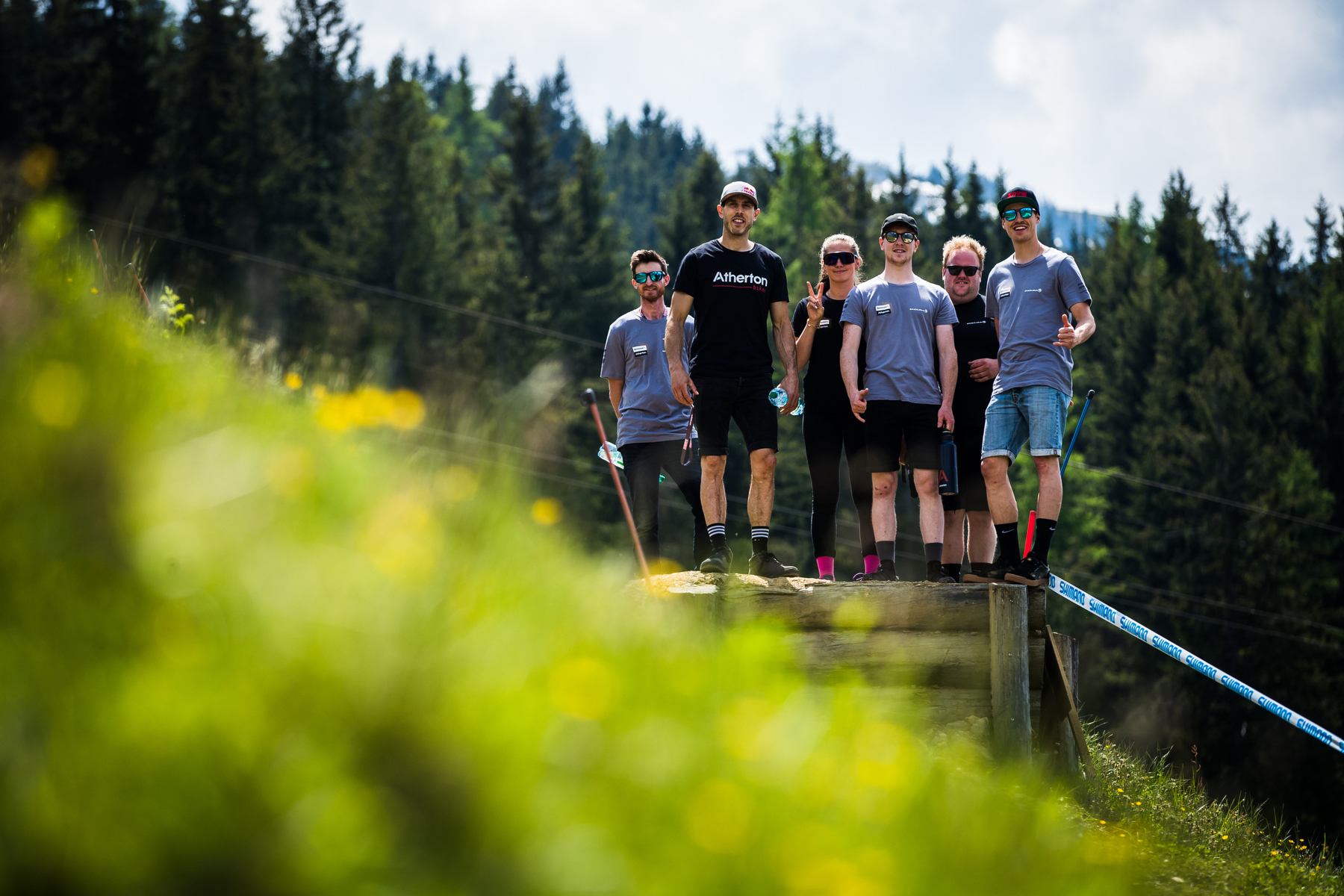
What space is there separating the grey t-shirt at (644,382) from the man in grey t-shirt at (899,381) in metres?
1.34

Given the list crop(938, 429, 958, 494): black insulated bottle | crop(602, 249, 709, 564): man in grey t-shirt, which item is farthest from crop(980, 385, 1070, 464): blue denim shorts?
crop(602, 249, 709, 564): man in grey t-shirt

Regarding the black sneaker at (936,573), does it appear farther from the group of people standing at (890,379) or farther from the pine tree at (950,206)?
the pine tree at (950,206)

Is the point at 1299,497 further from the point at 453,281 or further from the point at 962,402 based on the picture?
the point at 962,402

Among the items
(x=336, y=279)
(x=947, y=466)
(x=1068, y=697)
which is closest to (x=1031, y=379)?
(x=947, y=466)

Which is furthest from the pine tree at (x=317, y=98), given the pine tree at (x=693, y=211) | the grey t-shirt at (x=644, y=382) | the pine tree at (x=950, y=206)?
the grey t-shirt at (x=644, y=382)

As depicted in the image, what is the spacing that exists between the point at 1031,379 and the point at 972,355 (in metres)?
0.82

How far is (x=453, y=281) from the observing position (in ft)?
137

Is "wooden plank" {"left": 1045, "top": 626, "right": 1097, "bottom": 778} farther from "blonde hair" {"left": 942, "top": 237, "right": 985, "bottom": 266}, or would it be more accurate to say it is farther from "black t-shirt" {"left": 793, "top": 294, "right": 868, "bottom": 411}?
"blonde hair" {"left": 942, "top": 237, "right": 985, "bottom": 266}

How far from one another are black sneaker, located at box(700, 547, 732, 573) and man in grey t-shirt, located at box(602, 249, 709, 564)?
1178 millimetres

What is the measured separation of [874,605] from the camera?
509cm

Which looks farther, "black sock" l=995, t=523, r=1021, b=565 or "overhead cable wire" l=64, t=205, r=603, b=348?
"overhead cable wire" l=64, t=205, r=603, b=348

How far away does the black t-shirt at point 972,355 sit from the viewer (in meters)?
6.33

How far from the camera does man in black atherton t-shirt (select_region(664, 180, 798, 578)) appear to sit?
572 cm

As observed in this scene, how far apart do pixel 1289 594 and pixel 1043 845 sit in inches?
1449
